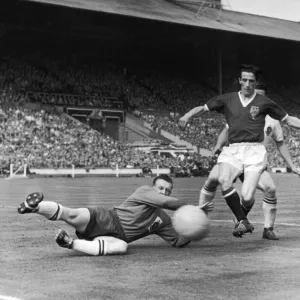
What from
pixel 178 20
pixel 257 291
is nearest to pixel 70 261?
pixel 257 291

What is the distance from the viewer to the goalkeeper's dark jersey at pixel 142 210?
760 centimetres

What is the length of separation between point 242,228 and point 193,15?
50.0 meters

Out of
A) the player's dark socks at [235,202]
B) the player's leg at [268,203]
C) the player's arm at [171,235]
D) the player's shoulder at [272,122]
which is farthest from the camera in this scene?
the player's shoulder at [272,122]

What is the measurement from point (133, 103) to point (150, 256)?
49018mm

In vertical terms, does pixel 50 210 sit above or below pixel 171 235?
above

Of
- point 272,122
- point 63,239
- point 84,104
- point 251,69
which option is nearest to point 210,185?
point 272,122

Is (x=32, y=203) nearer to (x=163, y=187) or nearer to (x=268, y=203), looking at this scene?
(x=163, y=187)

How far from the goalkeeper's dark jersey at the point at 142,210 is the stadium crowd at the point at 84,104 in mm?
34128

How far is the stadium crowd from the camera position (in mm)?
44000

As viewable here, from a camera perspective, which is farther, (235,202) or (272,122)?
(272,122)

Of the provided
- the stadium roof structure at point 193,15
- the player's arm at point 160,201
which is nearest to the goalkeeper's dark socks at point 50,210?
the player's arm at point 160,201

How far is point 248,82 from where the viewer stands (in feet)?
30.2

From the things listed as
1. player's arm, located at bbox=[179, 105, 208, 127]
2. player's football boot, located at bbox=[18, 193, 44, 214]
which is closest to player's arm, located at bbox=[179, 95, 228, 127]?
player's arm, located at bbox=[179, 105, 208, 127]

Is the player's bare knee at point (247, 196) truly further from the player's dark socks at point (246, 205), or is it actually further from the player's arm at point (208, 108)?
the player's arm at point (208, 108)
